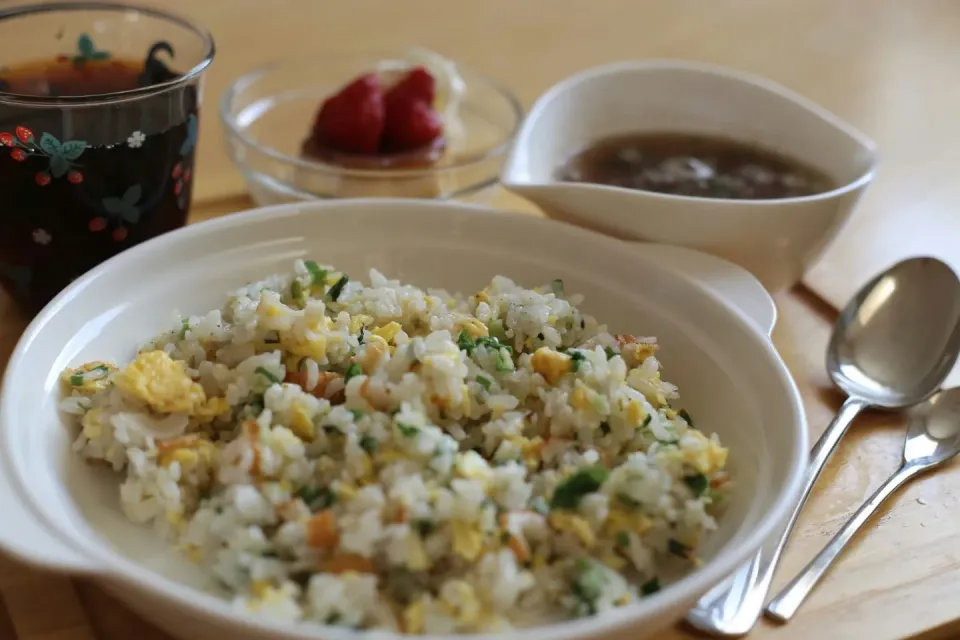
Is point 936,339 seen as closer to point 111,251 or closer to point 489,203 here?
point 489,203

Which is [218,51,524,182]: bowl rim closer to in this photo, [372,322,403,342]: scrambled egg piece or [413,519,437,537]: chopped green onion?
[372,322,403,342]: scrambled egg piece

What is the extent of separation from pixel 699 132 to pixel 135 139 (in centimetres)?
98

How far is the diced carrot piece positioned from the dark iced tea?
0.64 metres

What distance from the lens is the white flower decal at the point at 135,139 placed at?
1204 millimetres

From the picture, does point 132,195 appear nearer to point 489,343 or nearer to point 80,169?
point 80,169

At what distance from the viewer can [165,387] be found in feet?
3.08

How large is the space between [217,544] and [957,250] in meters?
1.36

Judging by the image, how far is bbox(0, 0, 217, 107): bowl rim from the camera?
1.14 metres

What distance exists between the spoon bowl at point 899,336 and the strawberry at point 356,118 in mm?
831

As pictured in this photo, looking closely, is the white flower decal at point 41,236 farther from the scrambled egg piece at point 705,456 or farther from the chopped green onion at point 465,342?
the scrambled egg piece at point 705,456

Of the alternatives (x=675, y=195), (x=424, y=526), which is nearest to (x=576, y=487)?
(x=424, y=526)

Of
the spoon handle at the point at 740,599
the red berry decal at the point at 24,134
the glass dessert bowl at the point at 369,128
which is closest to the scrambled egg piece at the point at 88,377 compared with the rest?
the red berry decal at the point at 24,134

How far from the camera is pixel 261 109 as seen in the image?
1801mm

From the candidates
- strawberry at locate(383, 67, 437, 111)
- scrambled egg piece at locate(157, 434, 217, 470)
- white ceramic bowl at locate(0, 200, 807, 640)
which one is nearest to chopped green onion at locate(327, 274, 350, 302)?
white ceramic bowl at locate(0, 200, 807, 640)
